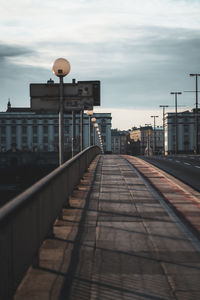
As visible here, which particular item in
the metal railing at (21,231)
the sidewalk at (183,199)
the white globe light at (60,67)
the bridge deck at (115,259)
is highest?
the white globe light at (60,67)

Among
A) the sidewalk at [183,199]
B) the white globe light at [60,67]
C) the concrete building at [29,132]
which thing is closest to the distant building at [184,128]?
the concrete building at [29,132]

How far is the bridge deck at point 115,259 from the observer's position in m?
4.96

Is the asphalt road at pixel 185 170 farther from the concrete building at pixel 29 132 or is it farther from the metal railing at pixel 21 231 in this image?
the concrete building at pixel 29 132

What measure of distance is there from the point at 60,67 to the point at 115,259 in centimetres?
670

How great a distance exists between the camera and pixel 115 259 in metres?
6.21

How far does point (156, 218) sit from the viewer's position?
30.2 feet

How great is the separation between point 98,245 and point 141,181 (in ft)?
33.3

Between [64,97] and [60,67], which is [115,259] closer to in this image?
[64,97]

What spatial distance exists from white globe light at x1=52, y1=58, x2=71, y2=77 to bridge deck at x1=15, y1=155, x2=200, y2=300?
3847mm

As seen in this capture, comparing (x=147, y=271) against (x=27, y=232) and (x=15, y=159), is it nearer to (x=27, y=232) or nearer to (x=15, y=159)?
(x=27, y=232)

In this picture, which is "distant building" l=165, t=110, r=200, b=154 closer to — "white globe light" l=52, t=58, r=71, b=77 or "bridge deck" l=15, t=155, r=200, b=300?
"white globe light" l=52, t=58, r=71, b=77

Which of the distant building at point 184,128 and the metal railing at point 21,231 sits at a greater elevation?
the distant building at point 184,128

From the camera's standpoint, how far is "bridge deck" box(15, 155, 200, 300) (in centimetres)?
496

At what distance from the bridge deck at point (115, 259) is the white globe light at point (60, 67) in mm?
3847
